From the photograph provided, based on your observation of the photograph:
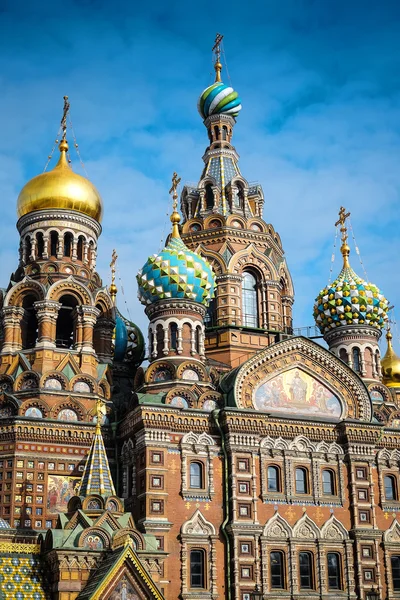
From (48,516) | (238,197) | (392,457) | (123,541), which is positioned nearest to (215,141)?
(238,197)

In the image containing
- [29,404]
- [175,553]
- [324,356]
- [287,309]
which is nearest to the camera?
[175,553]

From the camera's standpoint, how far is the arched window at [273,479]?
22391mm

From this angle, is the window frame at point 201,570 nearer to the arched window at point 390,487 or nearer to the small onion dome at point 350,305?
the arched window at point 390,487

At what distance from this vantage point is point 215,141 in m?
30.3

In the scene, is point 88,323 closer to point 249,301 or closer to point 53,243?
point 53,243

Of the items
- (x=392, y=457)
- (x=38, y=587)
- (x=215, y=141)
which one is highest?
(x=215, y=141)

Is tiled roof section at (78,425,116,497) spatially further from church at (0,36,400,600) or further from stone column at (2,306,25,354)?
stone column at (2,306,25,354)

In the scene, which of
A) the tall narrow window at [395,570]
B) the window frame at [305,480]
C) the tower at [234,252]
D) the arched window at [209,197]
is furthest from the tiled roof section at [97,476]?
the arched window at [209,197]

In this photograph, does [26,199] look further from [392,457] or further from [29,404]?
[392,457]

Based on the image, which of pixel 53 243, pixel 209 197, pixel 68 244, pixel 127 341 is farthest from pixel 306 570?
pixel 209 197

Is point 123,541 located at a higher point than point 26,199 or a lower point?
lower

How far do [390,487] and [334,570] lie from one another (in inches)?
118

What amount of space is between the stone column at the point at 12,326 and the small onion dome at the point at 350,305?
29.2 ft

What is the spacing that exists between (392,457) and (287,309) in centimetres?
630
